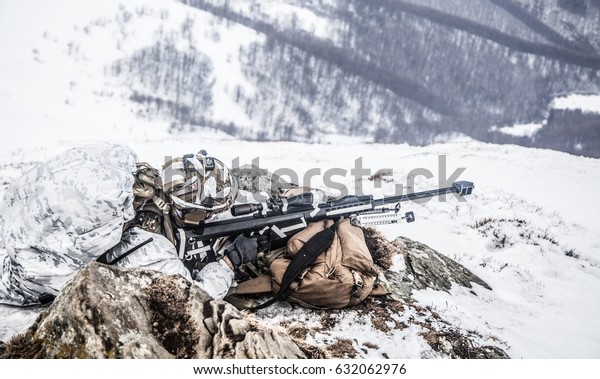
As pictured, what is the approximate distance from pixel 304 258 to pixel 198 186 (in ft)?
4.59

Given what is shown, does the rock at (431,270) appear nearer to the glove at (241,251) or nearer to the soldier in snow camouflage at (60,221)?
the glove at (241,251)

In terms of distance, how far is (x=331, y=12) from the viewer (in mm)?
133875

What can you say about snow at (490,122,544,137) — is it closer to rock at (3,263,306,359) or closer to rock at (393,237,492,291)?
rock at (393,237,492,291)

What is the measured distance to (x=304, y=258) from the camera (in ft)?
13.3

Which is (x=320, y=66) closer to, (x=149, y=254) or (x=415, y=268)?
(x=415, y=268)

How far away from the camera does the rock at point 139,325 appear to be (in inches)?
84.0

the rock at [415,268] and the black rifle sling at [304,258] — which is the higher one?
the black rifle sling at [304,258]

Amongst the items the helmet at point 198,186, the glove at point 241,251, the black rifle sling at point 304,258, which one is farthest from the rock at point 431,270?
the helmet at point 198,186

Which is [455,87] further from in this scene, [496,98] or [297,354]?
[297,354]

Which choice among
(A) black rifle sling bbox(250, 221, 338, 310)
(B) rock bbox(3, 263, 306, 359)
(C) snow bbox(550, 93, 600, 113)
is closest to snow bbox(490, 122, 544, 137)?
(C) snow bbox(550, 93, 600, 113)

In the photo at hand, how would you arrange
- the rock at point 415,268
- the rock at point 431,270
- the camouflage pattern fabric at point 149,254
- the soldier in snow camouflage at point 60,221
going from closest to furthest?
the soldier in snow camouflage at point 60,221 → the camouflage pattern fabric at point 149,254 → the rock at point 415,268 → the rock at point 431,270

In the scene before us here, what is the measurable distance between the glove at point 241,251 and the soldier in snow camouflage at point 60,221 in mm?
1092

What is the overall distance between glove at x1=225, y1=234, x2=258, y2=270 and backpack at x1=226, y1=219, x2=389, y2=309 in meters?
0.19

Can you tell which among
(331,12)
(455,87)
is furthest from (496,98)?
(331,12)
